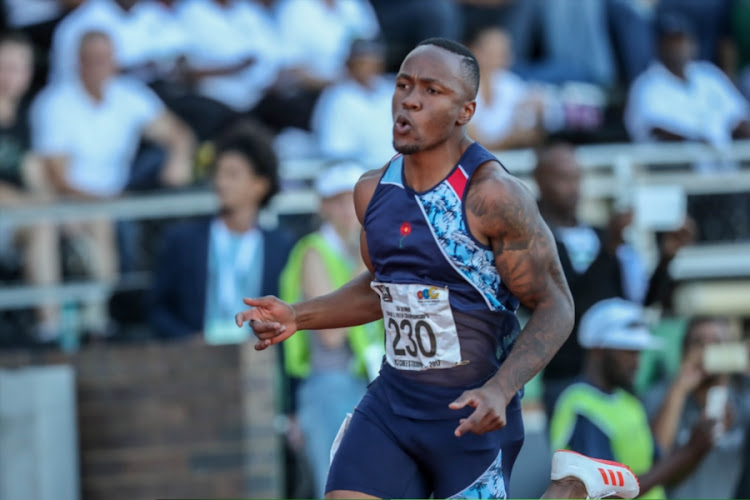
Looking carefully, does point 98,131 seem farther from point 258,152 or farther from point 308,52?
point 308,52

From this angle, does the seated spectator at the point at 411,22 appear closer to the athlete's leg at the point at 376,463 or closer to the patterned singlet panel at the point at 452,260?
the patterned singlet panel at the point at 452,260

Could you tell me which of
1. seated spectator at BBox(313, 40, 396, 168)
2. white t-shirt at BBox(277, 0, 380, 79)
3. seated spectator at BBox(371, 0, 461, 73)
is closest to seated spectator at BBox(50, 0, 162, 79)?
white t-shirt at BBox(277, 0, 380, 79)

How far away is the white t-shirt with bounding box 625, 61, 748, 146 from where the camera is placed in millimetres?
11016

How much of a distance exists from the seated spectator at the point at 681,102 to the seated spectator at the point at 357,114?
243 centimetres

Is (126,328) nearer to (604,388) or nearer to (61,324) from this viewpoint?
(61,324)

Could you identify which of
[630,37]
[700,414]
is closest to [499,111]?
[630,37]

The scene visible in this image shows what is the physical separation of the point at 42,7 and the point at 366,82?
9.18 ft

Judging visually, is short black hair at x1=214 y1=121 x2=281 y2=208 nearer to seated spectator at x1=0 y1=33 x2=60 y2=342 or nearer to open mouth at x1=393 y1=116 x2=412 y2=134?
seated spectator at x1=0 y1=33 x2=60 y2=342

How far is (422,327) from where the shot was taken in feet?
14.5

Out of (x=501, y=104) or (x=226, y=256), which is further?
(x=501, y=104)

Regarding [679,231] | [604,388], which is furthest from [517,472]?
[679,231]

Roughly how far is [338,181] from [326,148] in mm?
2729

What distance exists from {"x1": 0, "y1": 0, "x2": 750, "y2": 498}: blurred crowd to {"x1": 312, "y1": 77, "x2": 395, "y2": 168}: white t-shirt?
0.02 meters

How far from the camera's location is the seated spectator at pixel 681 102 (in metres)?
11.0
